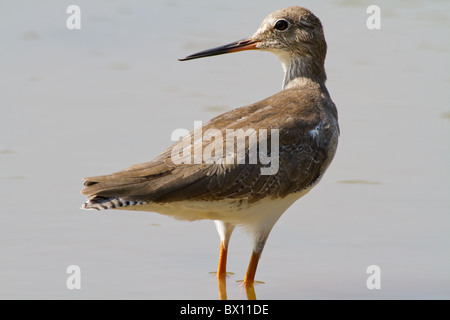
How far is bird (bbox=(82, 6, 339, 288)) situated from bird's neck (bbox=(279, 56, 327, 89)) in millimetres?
10

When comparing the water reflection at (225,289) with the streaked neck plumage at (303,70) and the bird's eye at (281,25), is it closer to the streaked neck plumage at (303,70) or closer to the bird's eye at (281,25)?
the streaked neck plumage at (303,70)

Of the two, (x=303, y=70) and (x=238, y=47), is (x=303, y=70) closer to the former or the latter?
(x=303, y=70)

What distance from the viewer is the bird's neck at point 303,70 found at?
9.90 metres

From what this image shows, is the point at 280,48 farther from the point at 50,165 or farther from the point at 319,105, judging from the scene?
the point at 50,165

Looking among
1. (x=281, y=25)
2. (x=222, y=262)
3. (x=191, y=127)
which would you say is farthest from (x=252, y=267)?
(x=191, y=127)

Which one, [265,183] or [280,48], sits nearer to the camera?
[265,183]

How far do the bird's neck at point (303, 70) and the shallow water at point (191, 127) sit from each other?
153 centimetres

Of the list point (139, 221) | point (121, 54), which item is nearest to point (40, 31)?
point (121, 54)

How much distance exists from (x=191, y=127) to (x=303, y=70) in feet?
7.99

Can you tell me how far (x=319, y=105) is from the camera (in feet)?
30.9

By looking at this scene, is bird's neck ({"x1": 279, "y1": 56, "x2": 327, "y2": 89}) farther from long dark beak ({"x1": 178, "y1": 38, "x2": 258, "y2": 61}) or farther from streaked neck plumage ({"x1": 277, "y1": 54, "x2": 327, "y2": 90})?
long dark beak ({"x1": 178, "y1": 38, "x2": 258, "y2": 61})

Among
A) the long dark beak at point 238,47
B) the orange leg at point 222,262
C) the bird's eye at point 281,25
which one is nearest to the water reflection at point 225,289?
the orange leg at point 222,262

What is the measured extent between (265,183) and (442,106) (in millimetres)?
5264

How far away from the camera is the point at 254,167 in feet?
28.0
